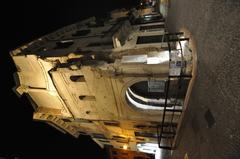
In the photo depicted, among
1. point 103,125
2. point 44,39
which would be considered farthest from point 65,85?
point 44,39

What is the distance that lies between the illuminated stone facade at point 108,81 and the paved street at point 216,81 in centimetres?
223

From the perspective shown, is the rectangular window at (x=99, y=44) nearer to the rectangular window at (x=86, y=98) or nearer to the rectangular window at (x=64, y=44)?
the rectangular window at (x=64, y=44)

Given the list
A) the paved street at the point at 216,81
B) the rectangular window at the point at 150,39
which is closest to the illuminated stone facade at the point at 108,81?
the rectangular window at the point at 150,39

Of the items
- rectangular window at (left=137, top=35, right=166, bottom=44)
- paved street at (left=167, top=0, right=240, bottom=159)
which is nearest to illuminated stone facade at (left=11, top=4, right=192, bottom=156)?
rectangular window at (left=137, top=35, right=166, bottom=44)

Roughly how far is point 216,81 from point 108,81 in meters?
7.89

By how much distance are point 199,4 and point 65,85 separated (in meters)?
11.0

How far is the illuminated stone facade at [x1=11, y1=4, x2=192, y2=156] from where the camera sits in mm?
10773

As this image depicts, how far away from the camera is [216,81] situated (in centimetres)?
487

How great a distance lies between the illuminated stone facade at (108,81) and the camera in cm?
1077

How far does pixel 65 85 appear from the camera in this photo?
13.4 m

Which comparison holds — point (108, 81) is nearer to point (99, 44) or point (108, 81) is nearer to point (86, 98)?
point (86, 98)

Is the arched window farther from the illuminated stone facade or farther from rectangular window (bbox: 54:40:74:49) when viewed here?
rectangular window (bbox: 54:40:74:49)

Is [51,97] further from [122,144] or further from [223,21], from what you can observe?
[223,21]

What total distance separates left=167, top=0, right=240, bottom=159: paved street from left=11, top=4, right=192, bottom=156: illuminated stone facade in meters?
2.23
